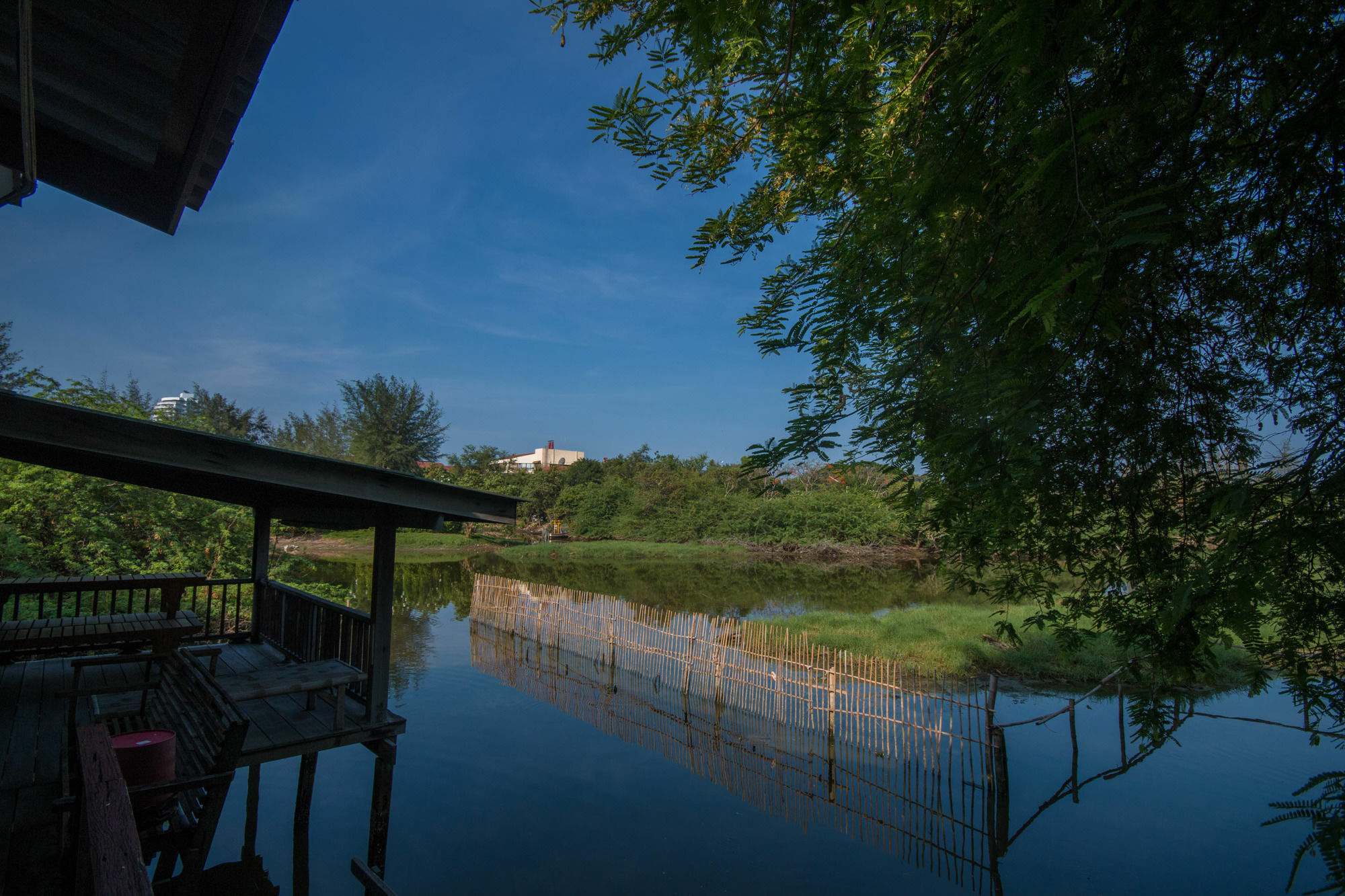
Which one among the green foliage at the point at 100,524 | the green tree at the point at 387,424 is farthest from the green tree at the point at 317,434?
the green foliage at the point at 100,524

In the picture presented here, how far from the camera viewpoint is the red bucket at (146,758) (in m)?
3.32

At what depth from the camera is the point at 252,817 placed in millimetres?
5633

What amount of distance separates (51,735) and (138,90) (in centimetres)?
435

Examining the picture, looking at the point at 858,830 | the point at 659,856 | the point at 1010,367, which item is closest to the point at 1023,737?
the point at 858,830

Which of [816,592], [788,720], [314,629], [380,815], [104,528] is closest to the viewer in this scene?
[380,815]

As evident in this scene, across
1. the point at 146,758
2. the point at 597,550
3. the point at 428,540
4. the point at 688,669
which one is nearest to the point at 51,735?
the point at 146,758

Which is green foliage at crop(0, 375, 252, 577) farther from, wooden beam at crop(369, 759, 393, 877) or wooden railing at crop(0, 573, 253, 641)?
wooden beam at crop(369, 759, 393, 877)

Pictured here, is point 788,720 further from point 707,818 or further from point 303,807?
point 303,807

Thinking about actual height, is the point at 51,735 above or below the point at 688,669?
above

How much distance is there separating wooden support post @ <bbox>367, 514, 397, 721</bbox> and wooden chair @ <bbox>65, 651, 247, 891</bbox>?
106 cm

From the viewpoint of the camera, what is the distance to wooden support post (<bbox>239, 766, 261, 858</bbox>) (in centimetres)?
532

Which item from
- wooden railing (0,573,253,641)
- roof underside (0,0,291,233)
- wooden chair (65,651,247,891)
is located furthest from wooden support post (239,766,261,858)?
roof underside (0,0,291,233)

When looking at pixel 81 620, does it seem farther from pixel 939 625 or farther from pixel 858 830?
pixel 939 625

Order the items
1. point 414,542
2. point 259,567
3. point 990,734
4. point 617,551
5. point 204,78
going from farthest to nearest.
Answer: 1. point 414,542
2. point 617,551
3. point 259,567
4. point 990,734
5. point 204,78
